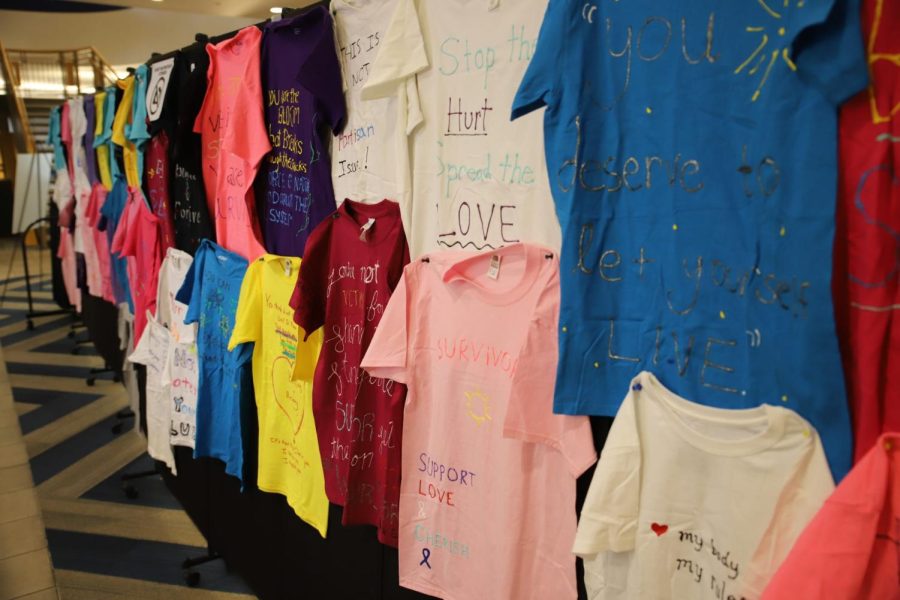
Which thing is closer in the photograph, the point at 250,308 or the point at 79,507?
the point at 250,308

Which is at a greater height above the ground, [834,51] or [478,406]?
[834,51]

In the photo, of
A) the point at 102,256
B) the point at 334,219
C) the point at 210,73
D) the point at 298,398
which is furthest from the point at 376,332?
the point at 102,256

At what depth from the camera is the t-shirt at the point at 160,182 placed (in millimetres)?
2988

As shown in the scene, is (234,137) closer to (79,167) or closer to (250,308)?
(250,308)

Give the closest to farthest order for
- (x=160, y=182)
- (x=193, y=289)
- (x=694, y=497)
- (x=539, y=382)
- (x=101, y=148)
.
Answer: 1. (x=694, y=497)
2. (x=539, y=382)
3. (x=193, y=289)
4. (x=160, y=182)
5. (x=101, y=148)

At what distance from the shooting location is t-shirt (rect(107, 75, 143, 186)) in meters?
3.41

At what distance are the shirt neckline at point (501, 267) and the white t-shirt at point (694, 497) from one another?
338mm

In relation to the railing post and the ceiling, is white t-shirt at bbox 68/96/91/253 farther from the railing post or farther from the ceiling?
the railing post

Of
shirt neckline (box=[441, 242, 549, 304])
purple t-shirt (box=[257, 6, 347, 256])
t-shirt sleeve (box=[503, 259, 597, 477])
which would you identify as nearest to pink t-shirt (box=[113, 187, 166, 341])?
purple t-shirt (box=[257, 6, 347, 256])

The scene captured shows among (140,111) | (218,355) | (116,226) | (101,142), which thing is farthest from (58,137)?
(218,355)

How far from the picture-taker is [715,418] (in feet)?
3.83

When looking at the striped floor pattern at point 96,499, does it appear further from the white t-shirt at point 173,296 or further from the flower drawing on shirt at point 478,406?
the flower drawing on shirt at point 478,406

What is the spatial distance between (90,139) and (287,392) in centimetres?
322

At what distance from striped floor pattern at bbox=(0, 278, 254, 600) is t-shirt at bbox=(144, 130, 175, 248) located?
4.56 ft
